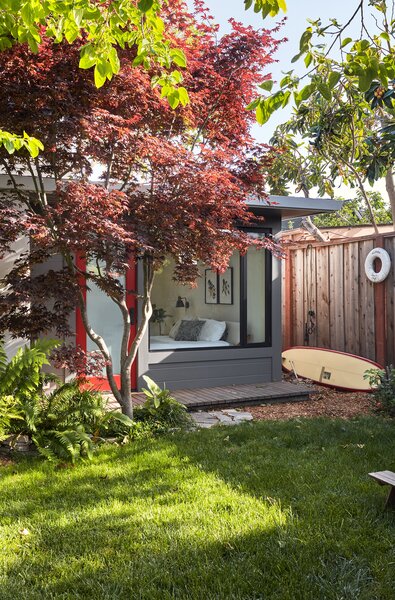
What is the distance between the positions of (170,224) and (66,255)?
38.4 inches

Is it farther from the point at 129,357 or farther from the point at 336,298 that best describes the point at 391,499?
the point at 336,298

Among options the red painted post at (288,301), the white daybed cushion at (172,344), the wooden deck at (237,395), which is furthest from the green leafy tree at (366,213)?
the wooden deck at (237,395)

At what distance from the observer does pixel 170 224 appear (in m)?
4.43

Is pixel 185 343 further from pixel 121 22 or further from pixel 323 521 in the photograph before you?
pixel 121 22

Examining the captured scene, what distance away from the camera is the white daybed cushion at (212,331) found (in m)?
8.07

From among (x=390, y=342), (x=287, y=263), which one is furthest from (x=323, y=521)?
(x=287, y=263)

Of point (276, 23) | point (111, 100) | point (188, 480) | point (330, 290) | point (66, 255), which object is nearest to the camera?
point (188, 480)

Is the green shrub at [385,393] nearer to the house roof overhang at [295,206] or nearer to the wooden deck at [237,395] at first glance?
the wooden deck at [237,395]

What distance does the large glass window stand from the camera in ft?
25.8

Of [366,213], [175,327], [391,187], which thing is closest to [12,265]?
[175,327]

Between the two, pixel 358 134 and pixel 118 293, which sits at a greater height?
pixel 358 134

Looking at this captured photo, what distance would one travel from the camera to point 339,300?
8.57 m

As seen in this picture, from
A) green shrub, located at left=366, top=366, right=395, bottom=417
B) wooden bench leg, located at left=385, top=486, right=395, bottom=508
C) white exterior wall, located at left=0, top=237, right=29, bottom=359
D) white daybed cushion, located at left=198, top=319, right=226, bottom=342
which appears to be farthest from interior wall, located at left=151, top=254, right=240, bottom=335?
wooden bench leg, located at left=385, top=486, right=395, bottom=508

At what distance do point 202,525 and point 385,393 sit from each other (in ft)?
12.2
